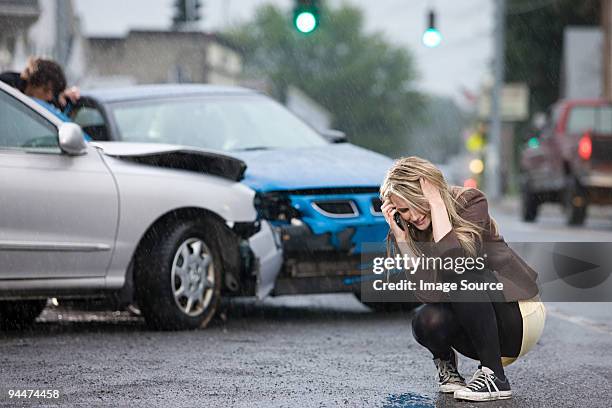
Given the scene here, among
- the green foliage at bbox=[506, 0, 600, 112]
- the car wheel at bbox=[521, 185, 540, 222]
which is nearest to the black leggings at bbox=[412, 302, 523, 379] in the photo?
the car wheel at bbox=[521, 185, 540, 222]

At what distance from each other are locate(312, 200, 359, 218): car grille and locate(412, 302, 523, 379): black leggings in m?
3.07

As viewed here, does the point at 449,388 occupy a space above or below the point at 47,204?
below

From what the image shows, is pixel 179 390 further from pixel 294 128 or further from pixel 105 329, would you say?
pixel 294 128

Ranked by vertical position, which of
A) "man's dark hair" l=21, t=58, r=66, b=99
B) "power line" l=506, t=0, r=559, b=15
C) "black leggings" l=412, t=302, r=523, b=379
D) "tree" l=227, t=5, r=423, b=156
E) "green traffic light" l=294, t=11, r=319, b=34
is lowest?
"tree" l=227, t=5, r=423, b=156

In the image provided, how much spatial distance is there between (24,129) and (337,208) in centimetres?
203

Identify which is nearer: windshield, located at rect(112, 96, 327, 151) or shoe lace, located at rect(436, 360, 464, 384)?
shoe lace, located at rect(436, 360, 464, 384)

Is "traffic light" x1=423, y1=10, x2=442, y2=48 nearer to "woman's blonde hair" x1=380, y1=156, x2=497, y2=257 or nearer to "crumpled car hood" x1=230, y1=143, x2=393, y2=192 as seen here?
"crumpled car hood" x1=230, y1=143, x2=393, y2=192

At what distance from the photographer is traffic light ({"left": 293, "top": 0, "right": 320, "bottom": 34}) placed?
56.6ft

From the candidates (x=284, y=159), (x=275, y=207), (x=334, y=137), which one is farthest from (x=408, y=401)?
(x=334, y=137)

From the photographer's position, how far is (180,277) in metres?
8.38

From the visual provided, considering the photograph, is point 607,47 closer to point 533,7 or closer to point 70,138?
point 533,7

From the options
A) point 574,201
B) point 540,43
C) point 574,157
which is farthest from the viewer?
point 540,43

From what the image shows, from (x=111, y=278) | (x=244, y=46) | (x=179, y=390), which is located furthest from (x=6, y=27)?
(x=244, y=46)

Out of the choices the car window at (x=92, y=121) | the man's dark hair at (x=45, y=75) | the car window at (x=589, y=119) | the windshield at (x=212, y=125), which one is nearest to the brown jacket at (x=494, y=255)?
the windshield at (x=212, y=125)
